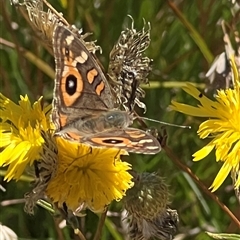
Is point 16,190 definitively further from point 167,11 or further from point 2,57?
point 167,11

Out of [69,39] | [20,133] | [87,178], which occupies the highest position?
[69,39]

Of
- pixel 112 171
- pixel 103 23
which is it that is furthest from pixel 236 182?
pixel 103 23

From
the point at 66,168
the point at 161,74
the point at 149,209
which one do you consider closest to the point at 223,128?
the point at 149,209

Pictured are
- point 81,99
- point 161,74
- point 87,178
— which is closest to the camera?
point 87,178

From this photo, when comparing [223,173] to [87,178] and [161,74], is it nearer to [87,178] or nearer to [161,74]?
[87,178]

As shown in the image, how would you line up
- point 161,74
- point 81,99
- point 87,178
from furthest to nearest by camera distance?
point 161,74 < point 81,99 < point 87,178

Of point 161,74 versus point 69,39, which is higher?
point 69,39

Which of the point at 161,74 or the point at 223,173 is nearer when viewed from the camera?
the point at 223,173
